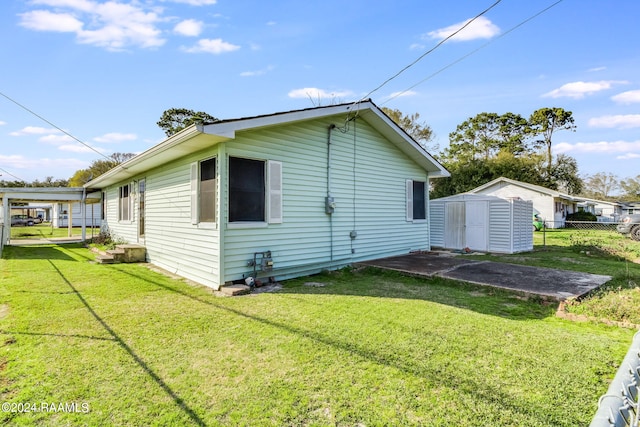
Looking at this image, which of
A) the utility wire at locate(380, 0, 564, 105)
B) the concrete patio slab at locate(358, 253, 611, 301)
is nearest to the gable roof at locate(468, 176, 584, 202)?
the concrete patio slab at locate(358, 253, 611, 301)

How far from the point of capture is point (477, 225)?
11195 millimetres

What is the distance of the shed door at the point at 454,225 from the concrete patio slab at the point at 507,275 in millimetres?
3237

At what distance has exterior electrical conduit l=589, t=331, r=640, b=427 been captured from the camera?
92cm

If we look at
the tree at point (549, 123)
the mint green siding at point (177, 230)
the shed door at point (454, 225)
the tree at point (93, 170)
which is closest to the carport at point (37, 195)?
the mint green siding at point (177, 230)

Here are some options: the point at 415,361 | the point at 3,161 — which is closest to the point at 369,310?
the point at 415,361

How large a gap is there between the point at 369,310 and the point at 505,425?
2542 millimetres

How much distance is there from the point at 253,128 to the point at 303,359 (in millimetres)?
4282

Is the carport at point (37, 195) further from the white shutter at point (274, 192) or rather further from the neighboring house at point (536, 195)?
the neighboring house at point (536, 195)

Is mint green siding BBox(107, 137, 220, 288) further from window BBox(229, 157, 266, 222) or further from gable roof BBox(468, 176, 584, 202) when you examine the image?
gable roof BBox(468, 176, 584, 202)

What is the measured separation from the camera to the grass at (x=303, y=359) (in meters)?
2.32

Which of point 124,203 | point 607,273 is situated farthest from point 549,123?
point 124,203

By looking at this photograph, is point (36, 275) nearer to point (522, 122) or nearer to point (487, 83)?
point (487, 83)

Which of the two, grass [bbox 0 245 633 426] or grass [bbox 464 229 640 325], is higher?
grass [bbox 464 229 640 325]

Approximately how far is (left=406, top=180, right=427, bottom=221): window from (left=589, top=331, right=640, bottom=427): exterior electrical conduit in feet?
29.1
